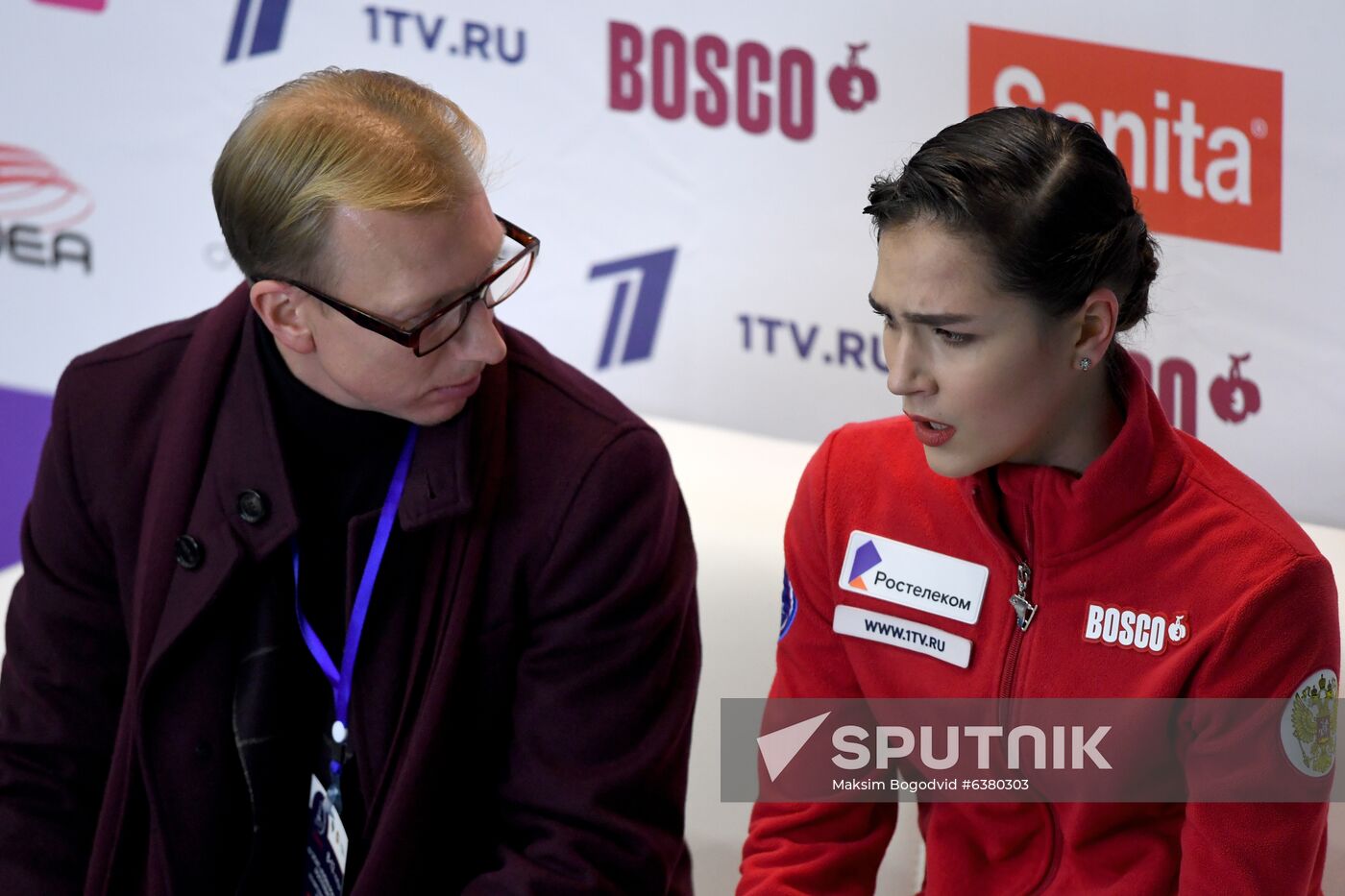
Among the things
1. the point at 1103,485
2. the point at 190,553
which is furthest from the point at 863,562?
the point at 190,553

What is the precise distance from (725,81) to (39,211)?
1.31 meters

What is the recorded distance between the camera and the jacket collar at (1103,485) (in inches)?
56.0

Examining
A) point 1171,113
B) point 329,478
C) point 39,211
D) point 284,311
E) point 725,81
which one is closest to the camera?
point 284,311

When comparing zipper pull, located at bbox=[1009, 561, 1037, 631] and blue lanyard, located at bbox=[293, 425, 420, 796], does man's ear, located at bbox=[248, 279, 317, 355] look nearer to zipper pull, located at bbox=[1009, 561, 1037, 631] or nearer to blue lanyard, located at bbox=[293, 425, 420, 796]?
blue lanyard, located at bbox=[293, 425, 420, 796]

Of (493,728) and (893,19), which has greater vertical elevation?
(893,19)

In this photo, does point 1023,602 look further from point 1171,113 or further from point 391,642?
point 1171,113

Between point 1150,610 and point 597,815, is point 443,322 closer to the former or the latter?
point 597,815

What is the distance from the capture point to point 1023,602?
1.49m

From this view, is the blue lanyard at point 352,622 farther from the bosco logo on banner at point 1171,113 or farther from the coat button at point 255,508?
the bosco logo on banner at point 1171,113

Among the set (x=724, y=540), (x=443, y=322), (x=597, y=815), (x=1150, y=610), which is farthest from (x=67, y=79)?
(x=1150, y=610)

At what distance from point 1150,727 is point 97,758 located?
1021 mm

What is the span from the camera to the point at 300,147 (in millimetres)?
1403

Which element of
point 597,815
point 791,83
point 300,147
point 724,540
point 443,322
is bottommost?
point 597,815

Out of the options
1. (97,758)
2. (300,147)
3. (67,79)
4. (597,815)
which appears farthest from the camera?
(67,79)
